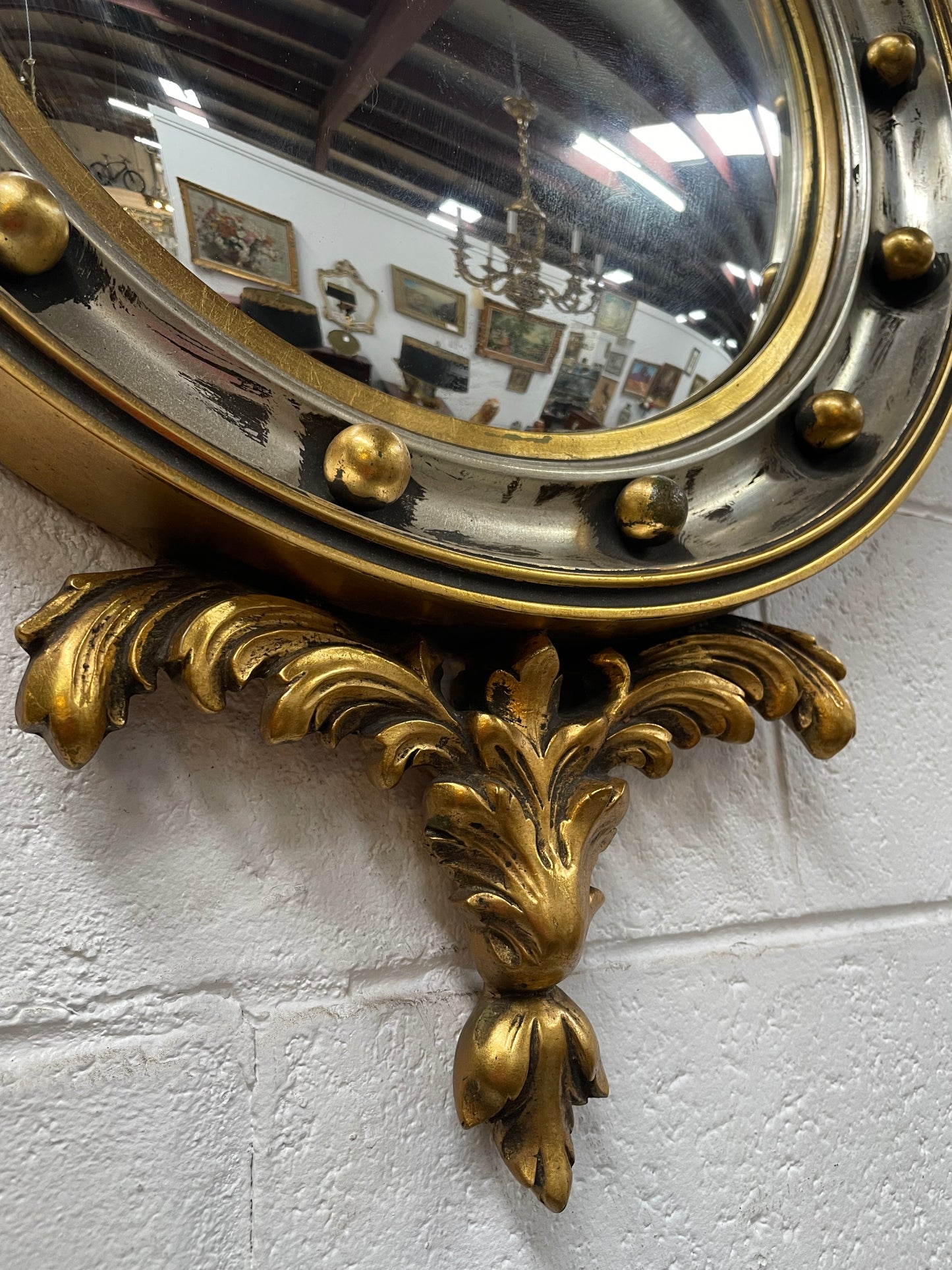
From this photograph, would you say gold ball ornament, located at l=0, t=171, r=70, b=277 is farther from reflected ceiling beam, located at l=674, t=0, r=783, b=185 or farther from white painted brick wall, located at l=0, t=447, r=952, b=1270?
reflected ceiling beam, located at l=674, t=0, r=783, b=185

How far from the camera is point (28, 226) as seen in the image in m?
0.25

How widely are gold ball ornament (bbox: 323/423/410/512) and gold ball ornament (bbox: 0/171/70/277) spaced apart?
102 mm

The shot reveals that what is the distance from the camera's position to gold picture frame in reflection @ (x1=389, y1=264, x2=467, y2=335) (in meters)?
0.35

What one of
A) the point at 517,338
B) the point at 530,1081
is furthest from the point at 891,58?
the point at 530,1081

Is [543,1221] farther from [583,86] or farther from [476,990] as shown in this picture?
[583,86]

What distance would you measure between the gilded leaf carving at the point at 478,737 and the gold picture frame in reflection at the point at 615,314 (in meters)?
0.15

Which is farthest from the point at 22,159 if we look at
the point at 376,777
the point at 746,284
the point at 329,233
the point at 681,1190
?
the point at 681,1190

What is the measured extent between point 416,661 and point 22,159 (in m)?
0.21

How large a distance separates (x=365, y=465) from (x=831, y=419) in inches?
9.6

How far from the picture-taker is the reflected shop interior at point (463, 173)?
12.1 inches

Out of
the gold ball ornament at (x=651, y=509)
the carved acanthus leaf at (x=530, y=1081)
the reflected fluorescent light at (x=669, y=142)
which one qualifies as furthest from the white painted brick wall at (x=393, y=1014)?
the reflected fluorescent light at (x=669, y=142)

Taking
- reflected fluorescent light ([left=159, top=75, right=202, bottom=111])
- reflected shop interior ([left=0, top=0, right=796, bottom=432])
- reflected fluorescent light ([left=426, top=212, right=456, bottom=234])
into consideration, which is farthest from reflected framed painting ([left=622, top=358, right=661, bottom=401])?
reflected fluorescent light ([left=159, top=75, right=202, bottom=111])

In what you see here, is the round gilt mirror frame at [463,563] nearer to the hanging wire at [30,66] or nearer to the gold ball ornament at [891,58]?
the hanging wire at [30,66]

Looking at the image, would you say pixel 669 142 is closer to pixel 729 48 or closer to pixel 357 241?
pixel 729 48
